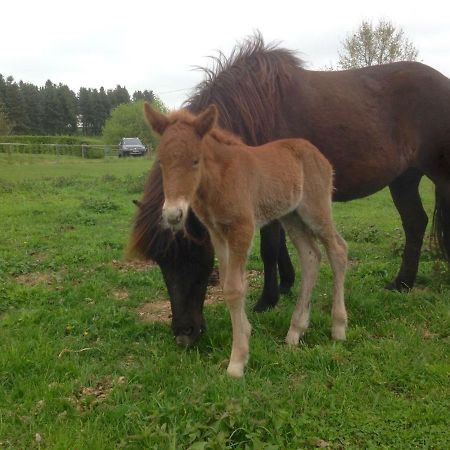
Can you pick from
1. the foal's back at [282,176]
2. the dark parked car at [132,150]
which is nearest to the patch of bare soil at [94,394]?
the foal's back at [282,176]

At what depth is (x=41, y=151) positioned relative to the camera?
34.3 meters

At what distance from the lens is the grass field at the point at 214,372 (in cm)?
248

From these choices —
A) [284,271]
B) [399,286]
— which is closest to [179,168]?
[284,271]

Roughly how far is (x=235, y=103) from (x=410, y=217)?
2661mm

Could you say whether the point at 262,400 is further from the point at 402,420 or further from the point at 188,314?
the point at 188,314

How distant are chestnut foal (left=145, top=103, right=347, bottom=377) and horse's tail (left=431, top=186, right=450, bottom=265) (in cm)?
182

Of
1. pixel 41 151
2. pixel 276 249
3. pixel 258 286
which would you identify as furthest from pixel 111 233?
pixel 41 151

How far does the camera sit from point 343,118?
4.55m

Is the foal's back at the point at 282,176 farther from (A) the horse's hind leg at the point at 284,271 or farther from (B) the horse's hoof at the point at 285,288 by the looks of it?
(B) the horse's hoof at the point at 285,288

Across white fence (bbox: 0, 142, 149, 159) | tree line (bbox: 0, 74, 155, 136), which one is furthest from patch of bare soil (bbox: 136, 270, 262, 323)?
tree line (bbox: 0, 74, 155, 136)

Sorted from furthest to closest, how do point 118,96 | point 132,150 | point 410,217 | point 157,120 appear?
point 118,96 < point 132,150 < point 410,217 < point 157,120

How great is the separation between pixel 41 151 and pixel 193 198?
113 ft

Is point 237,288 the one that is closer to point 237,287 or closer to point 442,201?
point 237,287

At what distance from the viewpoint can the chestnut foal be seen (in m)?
2.67
